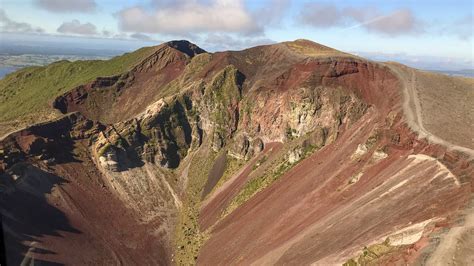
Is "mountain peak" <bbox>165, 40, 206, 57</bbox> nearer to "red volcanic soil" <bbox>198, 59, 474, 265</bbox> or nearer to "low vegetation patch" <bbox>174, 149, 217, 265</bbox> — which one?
"low vegetation patch" <bbox>174, 149, 217, 265</bbox>

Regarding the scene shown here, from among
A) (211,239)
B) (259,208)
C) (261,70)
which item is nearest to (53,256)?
(211,239)

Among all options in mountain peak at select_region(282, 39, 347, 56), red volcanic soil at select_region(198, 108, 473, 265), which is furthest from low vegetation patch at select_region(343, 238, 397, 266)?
mountain peak at select_region(282, 39, 347, 56)

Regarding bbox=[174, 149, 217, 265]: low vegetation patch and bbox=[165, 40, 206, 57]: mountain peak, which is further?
bbox=[165, 40, 206, 57]: mountain peak

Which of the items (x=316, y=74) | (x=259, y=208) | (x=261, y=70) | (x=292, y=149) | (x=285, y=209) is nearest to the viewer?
(x=285, y=209)

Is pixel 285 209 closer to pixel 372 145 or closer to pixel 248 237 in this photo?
pixel 248 237

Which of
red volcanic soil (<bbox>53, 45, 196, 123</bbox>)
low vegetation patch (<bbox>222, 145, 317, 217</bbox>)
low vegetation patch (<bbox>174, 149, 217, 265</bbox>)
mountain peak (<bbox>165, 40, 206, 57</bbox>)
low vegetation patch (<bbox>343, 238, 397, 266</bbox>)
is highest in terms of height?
mountain peak (<bbox>165, 40, 206, 57</bbox>)

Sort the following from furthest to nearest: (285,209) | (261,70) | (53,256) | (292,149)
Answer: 1. (261,70)
2. (292,149)
3. (285,209)
4. (53,256)

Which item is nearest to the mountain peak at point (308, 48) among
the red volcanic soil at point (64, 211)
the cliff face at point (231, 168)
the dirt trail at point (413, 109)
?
the cliff face at point (231, 168)
